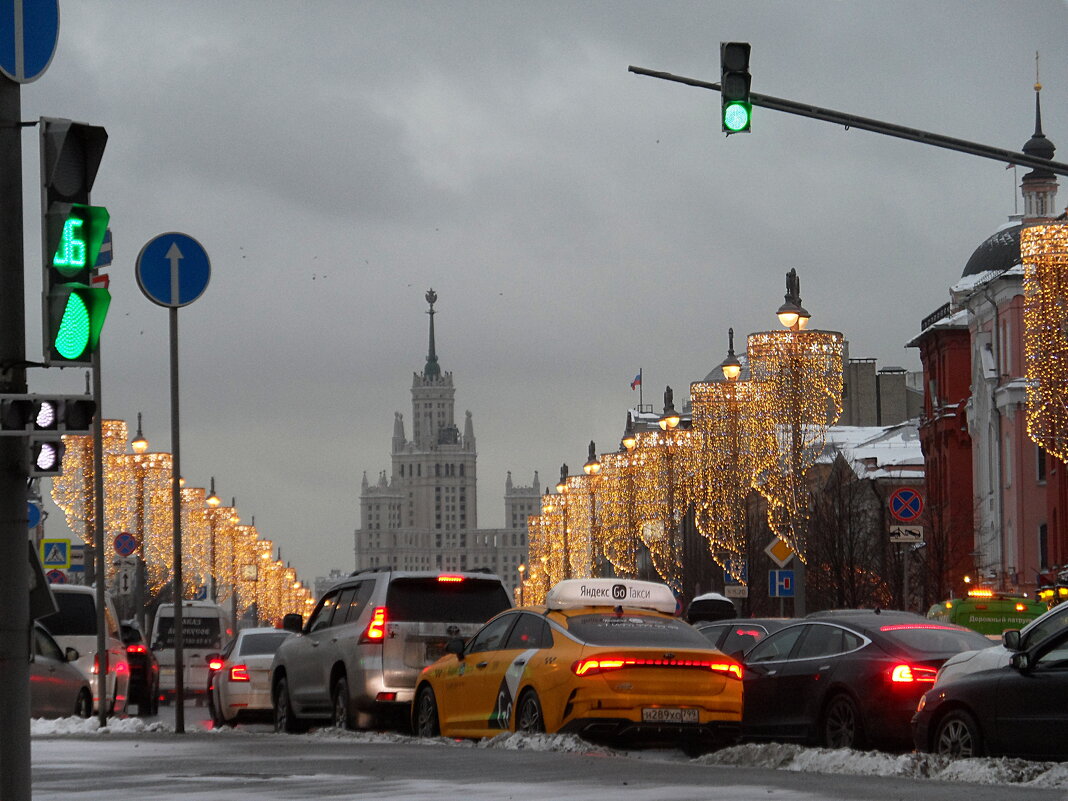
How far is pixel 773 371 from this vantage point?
5384cm

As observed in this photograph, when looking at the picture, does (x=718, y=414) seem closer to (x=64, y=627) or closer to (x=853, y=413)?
(x=64, y=627)

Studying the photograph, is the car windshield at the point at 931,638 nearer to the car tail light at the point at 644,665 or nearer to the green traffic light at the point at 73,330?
the car tail light at the point at 644,665

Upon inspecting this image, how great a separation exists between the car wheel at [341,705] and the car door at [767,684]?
4.32 m

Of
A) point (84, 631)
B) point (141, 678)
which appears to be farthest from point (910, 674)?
point (141, 678)

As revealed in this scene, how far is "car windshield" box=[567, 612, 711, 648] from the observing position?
57.6 ft

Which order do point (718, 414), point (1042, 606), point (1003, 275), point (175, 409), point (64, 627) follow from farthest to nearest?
point (1003, 275) < point (718, 414) < point (1042, 606) < point (64, 627) < point (175, 409)

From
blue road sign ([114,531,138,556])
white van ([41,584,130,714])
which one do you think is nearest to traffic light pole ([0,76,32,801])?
white van ([41,584,130,714])

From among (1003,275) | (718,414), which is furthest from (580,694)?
(1003,275)

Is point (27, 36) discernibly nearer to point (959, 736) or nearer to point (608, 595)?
point (959, 736)

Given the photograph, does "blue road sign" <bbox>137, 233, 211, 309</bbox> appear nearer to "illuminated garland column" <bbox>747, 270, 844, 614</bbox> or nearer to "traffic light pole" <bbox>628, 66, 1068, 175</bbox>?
"traffic light pole" <bbox>628, 66, 1068, 175</bbox>

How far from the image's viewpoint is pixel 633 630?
58.5ft

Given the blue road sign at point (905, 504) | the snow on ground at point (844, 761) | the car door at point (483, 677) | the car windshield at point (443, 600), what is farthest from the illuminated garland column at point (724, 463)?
the snow on ground at point (844, 761)

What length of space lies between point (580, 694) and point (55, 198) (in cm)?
865

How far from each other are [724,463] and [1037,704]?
2167 inches
